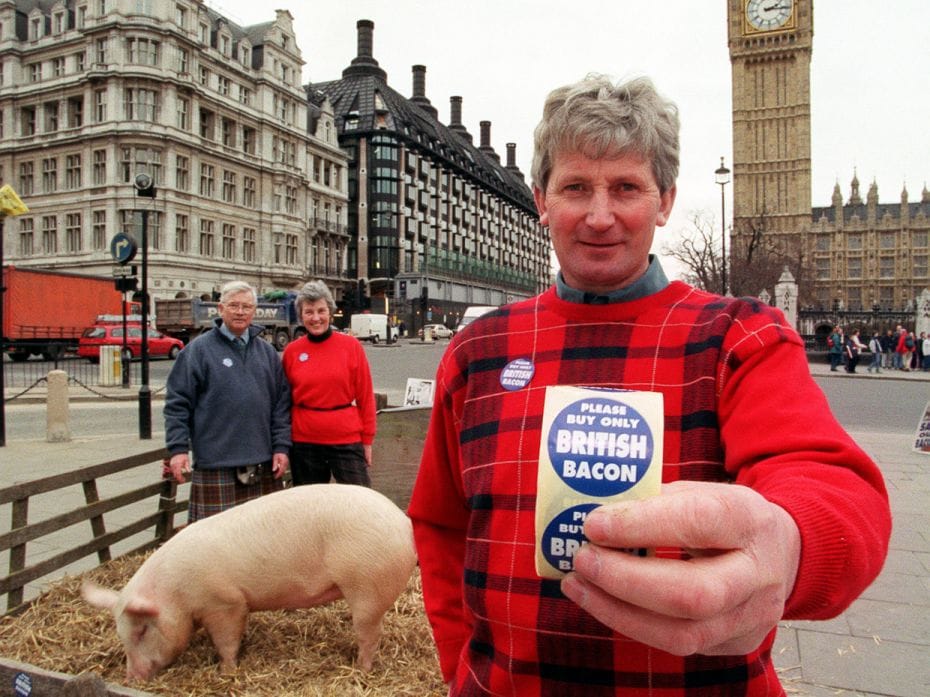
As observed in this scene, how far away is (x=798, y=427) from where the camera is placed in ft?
3.74

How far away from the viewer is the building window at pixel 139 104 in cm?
4428

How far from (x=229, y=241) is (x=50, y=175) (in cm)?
1196

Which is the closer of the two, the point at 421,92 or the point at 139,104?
the point at 139,104

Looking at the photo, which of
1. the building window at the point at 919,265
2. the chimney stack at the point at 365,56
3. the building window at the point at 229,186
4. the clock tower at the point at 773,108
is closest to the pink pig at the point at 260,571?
the building window at the point at 229,186

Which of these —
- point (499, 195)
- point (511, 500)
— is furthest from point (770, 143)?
point (511, 500)

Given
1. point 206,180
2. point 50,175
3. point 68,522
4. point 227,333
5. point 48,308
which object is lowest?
point 68,522

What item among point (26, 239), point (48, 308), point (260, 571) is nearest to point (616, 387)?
point (260, 571)

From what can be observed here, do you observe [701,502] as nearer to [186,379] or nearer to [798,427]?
[798,427]

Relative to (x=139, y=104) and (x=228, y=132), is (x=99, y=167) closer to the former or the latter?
(x=139, y=104)

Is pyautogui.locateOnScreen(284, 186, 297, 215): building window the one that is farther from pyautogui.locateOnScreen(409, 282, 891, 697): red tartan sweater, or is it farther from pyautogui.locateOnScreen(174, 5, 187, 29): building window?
pyautogui.locateOnScreen(409, 282, 891, 697): red tartan sweater

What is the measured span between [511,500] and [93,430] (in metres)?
13.1

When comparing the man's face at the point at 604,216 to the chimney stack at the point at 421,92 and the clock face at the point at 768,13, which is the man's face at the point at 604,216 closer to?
the chimney stack at the point at 421,92

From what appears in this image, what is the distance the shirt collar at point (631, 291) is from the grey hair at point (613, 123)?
186 millimetres

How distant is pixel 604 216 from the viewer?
4.66ft
